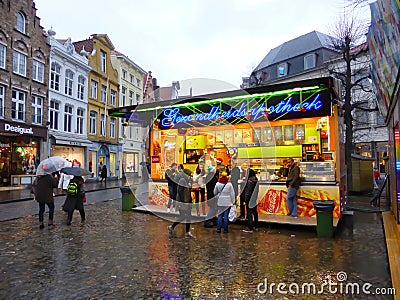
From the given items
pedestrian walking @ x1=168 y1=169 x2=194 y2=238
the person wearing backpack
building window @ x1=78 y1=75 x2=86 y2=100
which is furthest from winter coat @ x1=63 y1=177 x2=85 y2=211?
building window @ x1=78 y1=75 x2=86 y2=100

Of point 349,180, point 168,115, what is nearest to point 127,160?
point 168,115

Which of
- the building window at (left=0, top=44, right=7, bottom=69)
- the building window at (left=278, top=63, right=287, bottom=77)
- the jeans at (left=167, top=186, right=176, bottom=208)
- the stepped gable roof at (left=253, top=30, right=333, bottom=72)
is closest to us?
the jeans at (left=167, top=186, right=176, bottom=208)

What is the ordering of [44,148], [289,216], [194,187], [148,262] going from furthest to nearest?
[44,148] < [194,187] < [289,216] < [148,262]

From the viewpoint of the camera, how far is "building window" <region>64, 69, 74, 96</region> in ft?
88.5

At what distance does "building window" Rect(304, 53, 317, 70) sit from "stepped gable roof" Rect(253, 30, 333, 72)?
855 mm

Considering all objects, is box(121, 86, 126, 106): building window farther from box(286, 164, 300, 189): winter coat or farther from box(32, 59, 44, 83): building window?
box(286, 164, 300, 189): winter coat

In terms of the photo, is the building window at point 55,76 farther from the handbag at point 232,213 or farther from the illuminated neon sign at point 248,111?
the handbag at point 232,213

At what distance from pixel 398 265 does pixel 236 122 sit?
22.2 ft

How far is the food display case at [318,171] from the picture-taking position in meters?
9.25

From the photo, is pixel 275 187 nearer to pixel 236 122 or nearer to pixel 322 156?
pixel 322 156

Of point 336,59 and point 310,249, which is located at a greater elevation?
point 336,59

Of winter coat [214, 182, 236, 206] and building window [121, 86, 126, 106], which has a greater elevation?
building window [121, 86, 126, 106]

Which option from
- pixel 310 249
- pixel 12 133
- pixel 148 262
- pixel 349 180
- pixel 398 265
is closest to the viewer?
pixel 398 265

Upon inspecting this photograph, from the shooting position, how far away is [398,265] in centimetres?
538
